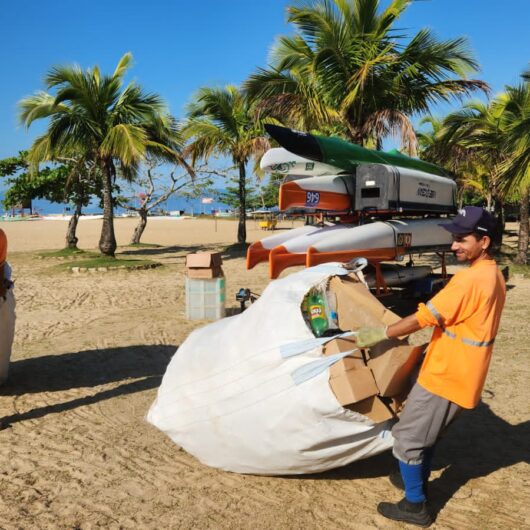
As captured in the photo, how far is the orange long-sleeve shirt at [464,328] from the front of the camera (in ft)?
8.62

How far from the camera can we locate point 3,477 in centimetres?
348

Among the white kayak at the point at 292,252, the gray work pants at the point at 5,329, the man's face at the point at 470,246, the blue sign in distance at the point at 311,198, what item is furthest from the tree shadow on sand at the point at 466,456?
the blue sign in distance at the point at 311,198

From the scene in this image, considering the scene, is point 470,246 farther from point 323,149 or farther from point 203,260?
point 323,149

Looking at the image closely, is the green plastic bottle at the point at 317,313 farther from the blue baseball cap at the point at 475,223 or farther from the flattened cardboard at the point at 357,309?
the blue baseball cap at the point at 475,223

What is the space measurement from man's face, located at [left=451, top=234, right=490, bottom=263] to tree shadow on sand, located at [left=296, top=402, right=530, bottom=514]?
1.67 m

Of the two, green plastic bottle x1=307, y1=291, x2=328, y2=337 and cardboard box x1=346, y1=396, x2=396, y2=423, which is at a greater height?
green plastic bottle x1=307, y1=291, x2=328, y2=337

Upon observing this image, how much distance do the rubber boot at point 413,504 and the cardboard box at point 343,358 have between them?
0.65 m

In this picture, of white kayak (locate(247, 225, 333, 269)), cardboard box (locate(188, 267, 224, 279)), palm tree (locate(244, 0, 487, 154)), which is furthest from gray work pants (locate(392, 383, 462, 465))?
palm tree (locate(244, 0, 487, 154))

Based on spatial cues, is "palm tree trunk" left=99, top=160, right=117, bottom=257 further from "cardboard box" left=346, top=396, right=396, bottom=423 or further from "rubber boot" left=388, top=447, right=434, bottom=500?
"cardboard box" left=346, top=396, right=396, bottom=423

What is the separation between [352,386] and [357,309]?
65 cm

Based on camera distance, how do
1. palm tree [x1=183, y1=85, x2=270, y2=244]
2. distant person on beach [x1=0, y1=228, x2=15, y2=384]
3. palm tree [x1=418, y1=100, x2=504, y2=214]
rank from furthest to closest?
palm tree [x1=183, y1=85, x2=270, y2=244], palm tree [x1=418, y1=100, x2=504, y2=214], distant person on beach [x1=0, y1=228, x2=15, y2=384]

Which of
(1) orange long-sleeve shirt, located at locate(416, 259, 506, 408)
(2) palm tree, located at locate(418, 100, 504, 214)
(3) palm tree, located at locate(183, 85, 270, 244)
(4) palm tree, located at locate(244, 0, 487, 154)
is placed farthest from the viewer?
(3) palm tree, located at locate(183, 85, 270, 244)

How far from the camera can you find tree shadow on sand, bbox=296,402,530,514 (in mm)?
3498

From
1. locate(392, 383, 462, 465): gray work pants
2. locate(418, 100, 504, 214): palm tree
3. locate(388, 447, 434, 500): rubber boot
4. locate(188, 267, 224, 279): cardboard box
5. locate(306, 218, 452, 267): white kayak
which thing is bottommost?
locate(388, 447, 434, 500): rubber boot
